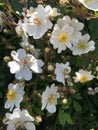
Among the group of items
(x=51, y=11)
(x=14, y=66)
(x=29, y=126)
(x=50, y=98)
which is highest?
(x=51, y=11)

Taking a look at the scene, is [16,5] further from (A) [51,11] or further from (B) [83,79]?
(B) [83,79]

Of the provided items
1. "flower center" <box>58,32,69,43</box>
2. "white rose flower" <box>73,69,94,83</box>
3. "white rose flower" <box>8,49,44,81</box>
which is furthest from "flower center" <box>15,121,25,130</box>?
"flower center" <box>58,32,69,43</box>

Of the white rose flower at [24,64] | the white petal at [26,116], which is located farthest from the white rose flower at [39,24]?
the white petal at [26,116]

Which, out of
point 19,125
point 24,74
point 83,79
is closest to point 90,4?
point 83,79

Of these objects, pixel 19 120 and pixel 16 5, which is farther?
pixel 16 5

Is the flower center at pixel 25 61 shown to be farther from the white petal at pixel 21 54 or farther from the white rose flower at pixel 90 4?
the white rose flower at pixel 90 4

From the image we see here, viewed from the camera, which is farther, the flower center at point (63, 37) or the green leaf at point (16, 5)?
the green leaf at point (16, 5)

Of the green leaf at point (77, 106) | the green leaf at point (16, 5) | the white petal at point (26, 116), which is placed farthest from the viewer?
the green leaf at point (16, 5)
